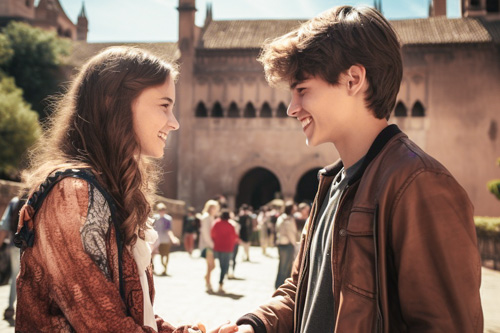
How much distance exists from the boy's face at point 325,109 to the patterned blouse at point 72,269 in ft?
2.61

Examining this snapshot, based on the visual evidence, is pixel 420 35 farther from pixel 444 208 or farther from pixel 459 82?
pixel 444 208

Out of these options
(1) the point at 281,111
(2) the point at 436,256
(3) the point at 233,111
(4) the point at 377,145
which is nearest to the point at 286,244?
(4) the point at 377,145

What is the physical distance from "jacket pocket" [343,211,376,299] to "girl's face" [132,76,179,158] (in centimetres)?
82

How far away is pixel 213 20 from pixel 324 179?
3069 cm

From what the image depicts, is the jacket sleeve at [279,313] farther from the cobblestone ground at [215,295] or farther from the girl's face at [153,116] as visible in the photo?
the cobblestone ground at [215,295]

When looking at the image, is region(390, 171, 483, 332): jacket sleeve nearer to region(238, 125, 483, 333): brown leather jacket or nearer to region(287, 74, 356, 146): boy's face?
region(238, 125, 483, 333): brown leather jacket

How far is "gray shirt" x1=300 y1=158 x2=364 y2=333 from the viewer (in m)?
1.79

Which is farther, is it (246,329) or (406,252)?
(246,329)

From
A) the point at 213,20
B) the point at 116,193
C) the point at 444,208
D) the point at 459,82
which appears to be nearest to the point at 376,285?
the point at 444,208

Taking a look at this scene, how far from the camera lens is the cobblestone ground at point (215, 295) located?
689 cm

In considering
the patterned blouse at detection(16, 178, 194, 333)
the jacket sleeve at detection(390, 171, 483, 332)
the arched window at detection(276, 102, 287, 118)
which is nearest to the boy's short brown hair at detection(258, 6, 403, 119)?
the jacket sleeve at detection(390, 171, 483, 332)

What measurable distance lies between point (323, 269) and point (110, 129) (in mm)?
909

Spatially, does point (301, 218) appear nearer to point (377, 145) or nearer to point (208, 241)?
point (208, 241)

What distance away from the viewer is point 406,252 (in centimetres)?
146
